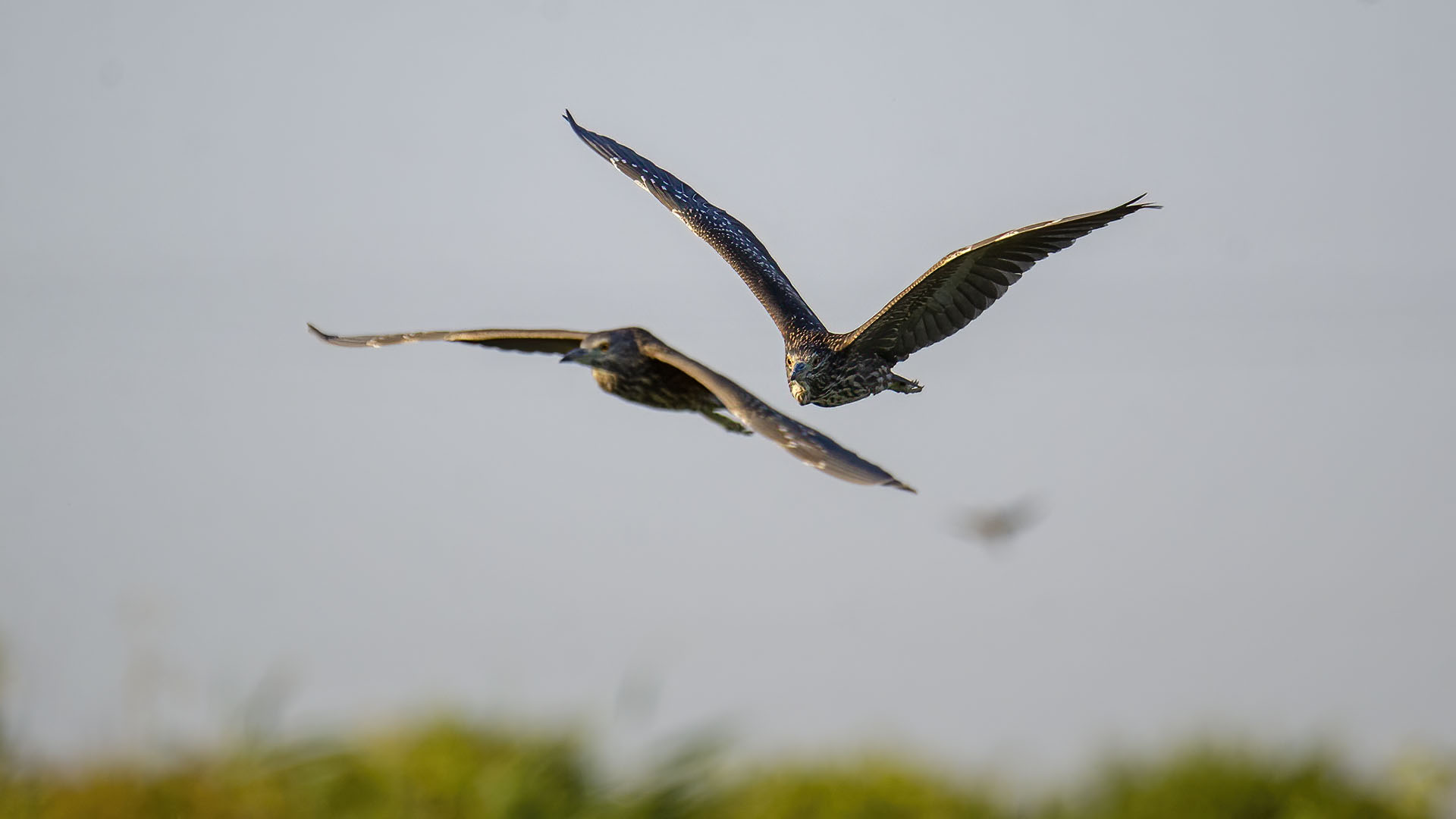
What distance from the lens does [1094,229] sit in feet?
27.3

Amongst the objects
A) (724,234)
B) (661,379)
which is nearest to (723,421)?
(661,379)

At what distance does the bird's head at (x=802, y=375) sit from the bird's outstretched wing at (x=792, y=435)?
309 cm

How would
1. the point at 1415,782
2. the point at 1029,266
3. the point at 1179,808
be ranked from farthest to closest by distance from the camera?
the point at 1179,808 < the point at 1415,782 < the point at 1029,266

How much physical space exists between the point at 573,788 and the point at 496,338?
5.03m

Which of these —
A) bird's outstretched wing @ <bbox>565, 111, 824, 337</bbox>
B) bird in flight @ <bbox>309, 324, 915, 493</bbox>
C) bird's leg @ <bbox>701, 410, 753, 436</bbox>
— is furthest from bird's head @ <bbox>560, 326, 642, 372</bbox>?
bird's outstretched wing @ <bbox>565, 111, 824, 337</bbox>

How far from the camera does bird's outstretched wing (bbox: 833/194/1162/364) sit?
853cm

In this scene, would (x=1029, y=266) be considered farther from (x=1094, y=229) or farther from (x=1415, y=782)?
(x=1415, y=782)

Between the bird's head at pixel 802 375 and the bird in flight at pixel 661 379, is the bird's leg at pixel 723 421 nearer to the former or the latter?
the bird in flight at pixel 661 379

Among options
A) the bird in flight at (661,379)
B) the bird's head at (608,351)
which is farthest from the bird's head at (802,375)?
the bird's head at (608,351)

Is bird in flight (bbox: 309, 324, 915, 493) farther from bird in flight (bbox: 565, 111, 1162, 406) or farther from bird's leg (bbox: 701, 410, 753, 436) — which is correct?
bird in flight (bbox: 565, 111, 1162, 406)

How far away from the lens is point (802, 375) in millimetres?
9789

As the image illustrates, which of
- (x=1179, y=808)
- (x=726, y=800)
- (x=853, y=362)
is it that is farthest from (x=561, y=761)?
(x=1179, y=808)

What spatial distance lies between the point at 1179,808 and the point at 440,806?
7772 millimetres

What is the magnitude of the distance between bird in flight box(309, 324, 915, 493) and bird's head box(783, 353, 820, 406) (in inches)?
67.5
